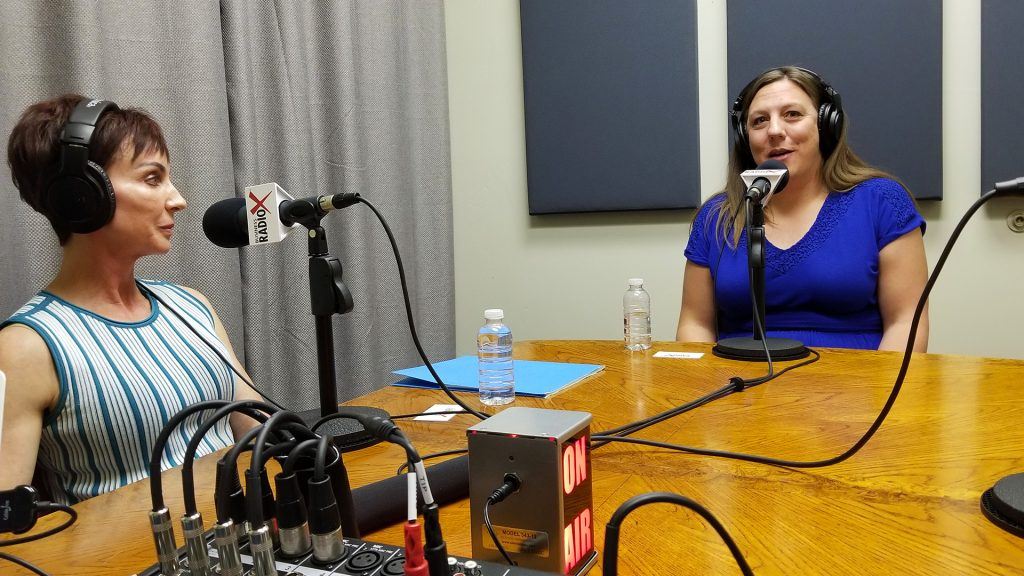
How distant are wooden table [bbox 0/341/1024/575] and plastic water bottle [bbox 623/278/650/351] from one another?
1.04 feet

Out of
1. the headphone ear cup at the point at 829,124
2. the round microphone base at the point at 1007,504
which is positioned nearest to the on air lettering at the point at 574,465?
the round microphone base at the point at 1007,504

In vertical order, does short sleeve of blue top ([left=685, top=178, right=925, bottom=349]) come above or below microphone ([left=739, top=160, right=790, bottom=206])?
below

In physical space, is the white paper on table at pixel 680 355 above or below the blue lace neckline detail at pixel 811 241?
below

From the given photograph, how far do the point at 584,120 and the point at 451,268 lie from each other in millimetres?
773

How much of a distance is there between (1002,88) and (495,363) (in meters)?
1.87

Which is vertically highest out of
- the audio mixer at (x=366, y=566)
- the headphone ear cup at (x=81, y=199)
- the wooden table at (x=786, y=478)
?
the headphone ear cup at (x=81, y=199)

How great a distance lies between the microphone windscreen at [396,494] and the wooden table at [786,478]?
0.6 inches

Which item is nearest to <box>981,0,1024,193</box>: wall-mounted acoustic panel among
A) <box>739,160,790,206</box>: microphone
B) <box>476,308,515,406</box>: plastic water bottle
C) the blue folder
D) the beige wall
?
the beige wall

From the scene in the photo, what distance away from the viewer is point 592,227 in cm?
279

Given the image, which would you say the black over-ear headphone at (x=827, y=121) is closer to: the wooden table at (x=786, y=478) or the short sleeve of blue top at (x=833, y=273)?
the short sleeve of blue top at (x=833, y=273)

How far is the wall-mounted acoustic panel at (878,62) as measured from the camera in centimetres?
226

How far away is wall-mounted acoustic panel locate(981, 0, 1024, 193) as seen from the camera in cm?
216

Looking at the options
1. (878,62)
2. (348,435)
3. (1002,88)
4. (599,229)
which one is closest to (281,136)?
(599,229)

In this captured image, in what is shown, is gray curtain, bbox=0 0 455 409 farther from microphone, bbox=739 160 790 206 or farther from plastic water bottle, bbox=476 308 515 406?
microphone, bbox=739 160 790 206
